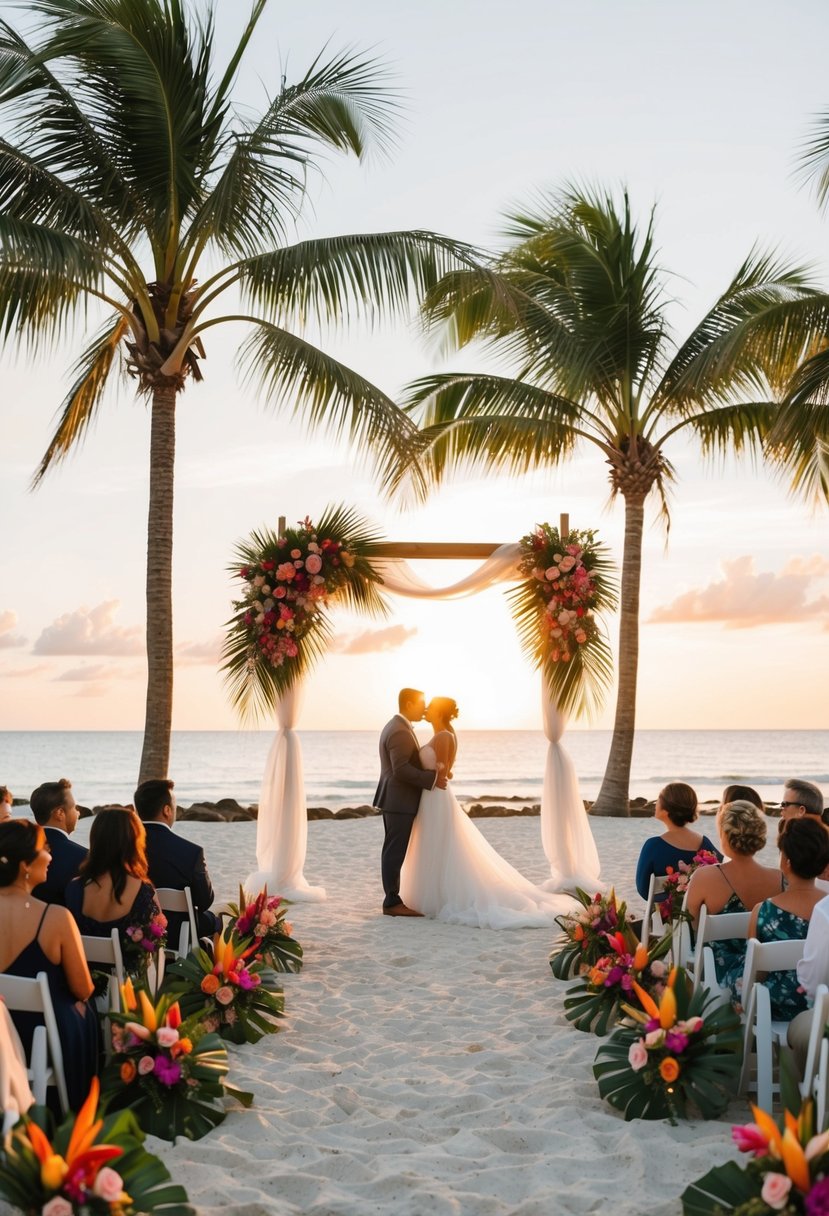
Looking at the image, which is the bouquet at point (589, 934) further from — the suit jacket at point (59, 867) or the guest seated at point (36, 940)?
the guest seated at point (36, 940)

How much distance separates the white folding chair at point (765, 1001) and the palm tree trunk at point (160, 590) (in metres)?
6.68

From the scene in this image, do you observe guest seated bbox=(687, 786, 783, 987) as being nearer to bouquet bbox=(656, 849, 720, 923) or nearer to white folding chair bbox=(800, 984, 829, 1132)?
bouquet bbox=(656, 849, 720, 923)

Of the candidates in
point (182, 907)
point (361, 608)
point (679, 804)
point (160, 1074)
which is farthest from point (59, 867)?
point (361, 608)

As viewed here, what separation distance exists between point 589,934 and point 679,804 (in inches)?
43.3

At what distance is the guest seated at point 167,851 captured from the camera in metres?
5.84

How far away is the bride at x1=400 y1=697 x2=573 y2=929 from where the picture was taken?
28.9ft

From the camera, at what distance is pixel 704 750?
60.8 metres

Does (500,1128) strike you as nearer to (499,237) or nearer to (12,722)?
(499,237)

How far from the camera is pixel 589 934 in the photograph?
256 inches

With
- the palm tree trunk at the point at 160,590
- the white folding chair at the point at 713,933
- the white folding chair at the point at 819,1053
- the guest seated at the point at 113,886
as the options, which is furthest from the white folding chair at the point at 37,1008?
the palm tree trunk at the point at 160,590

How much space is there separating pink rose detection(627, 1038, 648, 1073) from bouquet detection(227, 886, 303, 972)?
106 inches

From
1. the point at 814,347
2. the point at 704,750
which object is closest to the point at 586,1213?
the point at 814,347

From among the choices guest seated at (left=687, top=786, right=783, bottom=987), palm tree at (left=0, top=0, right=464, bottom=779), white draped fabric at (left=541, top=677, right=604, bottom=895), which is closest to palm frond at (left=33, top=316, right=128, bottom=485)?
palm tree at (left=0, top=0, right=464, bottom=779)

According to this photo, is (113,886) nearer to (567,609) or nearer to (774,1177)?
(774,1177)
